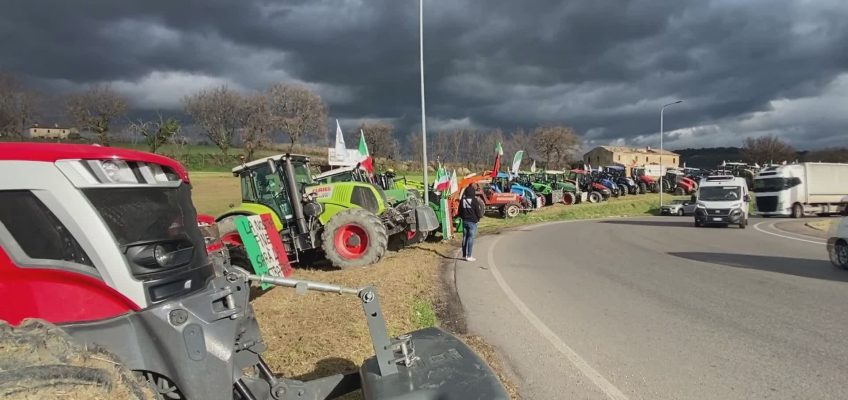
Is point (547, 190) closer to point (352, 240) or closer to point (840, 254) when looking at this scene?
point (840, 254)

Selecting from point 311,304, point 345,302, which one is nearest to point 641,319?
point 345,302

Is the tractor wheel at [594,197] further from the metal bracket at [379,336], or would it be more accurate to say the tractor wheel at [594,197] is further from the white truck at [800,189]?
the metal bracket at [379,336]

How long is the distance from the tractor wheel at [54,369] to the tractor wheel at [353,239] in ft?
30.0

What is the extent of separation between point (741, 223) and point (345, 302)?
866 inches

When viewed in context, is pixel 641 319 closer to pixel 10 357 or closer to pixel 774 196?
pixel 10 357

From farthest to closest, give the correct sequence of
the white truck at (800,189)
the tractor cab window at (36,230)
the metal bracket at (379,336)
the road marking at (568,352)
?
1. the white truck at (800,189)
2. the road marking at (568,352)
3. the metal bracket at (379,336)
4. the tractor cab window at (36,230)

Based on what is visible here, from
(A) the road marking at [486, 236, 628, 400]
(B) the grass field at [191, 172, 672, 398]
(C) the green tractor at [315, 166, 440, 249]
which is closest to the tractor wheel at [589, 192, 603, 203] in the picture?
(C) the green tractor at [315, 166, 440, 249]

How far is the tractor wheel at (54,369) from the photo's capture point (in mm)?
1720

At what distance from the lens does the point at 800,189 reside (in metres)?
32.3

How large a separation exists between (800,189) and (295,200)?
32969mm

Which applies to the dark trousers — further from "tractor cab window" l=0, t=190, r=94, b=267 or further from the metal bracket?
"tractor cab window" l=0, t=190, r=94, b=267

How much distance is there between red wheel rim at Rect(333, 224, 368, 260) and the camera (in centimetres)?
1138

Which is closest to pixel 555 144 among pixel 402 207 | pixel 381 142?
pixel 381 142

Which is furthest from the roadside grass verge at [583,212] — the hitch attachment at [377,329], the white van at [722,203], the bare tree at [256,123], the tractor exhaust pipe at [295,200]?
the bare tree at [256,123]
